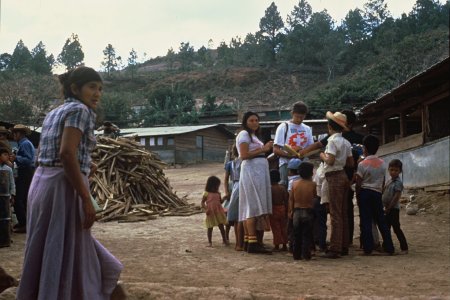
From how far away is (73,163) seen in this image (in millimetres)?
2721

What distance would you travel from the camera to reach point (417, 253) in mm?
6246

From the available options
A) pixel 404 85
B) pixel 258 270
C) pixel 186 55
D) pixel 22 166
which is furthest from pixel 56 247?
pixel 186 55

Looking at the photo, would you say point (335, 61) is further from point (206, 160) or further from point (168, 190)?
point (168, 190)

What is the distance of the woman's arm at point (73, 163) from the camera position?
2.71 m

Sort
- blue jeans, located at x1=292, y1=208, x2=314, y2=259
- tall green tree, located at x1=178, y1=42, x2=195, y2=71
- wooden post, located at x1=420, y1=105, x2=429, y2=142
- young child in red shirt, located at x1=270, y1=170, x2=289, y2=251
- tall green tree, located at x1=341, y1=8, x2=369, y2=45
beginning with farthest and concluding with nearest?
1. tall green tree, located at x1=178, y1=42, x2=195, y2=71
2. tall green tree, located at x1=341, y1=8, x2=369, y2=45
3. wooden post, located at x1=420, y1=105, x2=429, y2=142
4. young child in red shirt, located at x1=270, y1=170, x2=289, y2=251
5. blue jeans, located at x1=292, y1=208, x2=314, y2=259

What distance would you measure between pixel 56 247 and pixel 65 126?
0.69 m

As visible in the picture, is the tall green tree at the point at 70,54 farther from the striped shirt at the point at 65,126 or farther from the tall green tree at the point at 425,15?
the striped shirt at the point at 65,126

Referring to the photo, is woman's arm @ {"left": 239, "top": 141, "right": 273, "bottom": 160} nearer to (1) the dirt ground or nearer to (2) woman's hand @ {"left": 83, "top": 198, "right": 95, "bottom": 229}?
(1) the dirt ground

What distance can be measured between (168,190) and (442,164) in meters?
7.22

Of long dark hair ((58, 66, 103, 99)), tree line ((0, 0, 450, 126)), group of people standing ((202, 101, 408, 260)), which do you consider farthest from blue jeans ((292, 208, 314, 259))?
tree line ((0, 0, 450, 126))

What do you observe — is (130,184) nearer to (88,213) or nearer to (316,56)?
(88,213)

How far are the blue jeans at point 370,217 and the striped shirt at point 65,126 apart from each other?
410 cm

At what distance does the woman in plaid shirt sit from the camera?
272 centimetres

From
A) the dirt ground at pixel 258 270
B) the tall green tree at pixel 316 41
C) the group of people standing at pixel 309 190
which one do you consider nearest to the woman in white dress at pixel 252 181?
the group of people standing at pixel 309 190
